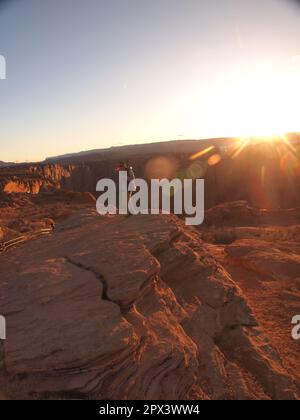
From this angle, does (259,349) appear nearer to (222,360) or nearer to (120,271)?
(222,360)

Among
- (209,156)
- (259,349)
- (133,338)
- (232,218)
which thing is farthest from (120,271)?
(209,156)

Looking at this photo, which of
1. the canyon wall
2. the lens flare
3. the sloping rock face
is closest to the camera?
the sloping rock face

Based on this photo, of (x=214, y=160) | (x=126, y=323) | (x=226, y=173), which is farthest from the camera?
(x=214, y=160)

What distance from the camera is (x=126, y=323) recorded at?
5.00m

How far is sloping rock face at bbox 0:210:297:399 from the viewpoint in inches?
173

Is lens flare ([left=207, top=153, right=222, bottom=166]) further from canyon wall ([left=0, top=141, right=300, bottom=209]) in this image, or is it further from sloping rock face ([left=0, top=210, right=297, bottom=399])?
sloping rock face ([left=0, top=210, right=297, bottom=399])

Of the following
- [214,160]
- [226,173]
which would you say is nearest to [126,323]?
[226,173]

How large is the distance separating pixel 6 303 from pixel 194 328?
319 cm

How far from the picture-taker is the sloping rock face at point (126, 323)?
4387 mm

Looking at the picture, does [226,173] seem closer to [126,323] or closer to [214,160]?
[214,160]

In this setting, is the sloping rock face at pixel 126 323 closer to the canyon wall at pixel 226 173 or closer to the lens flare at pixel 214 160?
the canyon wall at pixel 226 173

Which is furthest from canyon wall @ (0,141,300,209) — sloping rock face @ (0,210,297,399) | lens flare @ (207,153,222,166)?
sloping rock face @ (0,210,297,399)

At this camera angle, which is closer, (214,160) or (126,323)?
(126,323)

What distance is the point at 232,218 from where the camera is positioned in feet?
74.8
